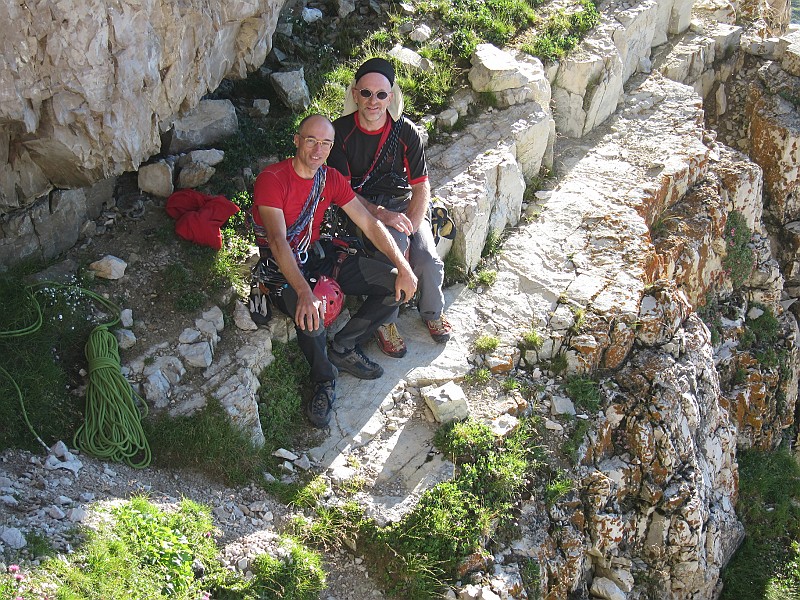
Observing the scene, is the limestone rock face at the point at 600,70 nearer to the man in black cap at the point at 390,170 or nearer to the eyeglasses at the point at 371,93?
the man in black cap at the point at 390,170

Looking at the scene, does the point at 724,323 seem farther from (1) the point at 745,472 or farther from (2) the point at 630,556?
(2) the point at 630,556

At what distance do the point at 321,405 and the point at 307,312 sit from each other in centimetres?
100

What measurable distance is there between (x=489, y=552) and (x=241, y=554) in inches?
77.0

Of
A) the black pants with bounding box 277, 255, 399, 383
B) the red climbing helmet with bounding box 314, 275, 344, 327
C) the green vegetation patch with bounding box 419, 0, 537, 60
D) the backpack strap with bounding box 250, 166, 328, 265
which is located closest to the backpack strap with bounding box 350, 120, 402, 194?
the backpack strap with bounding box 250, 166, 328, 265

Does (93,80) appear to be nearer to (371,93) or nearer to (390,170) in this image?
(371,93)

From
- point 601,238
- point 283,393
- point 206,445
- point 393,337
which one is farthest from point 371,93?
point 601,238

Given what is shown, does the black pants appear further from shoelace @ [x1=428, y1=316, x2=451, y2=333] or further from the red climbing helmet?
shoelace @ [x1=428, y1=316, x2=451, y2=333]

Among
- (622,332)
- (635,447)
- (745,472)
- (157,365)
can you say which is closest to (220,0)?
(157,365)

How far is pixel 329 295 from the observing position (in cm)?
671

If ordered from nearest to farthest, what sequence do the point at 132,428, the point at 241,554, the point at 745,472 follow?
the point at 241,554 < the point at 132,428 < the point at 745,472

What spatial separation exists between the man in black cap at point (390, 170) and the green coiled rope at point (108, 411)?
2419mm

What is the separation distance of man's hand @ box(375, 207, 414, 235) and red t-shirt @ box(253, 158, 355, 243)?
1.22ft

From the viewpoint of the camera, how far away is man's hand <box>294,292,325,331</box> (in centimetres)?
630

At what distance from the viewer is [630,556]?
7.62 meters
